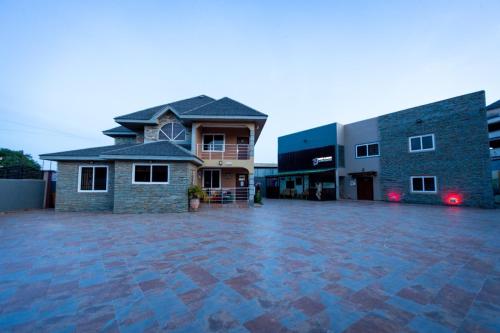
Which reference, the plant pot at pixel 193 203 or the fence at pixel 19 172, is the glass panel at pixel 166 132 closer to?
the plant pot at pixel 193 203

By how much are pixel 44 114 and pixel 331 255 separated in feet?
169

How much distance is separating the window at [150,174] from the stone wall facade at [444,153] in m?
17.2

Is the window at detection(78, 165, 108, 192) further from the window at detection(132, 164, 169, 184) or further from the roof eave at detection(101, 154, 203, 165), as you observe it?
the window at detection(132, 164, 169, 184)

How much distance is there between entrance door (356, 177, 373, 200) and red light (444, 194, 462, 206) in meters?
4.90

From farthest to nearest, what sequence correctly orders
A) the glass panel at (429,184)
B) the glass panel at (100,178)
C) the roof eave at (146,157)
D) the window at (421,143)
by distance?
the window at (421,143)
the glass panel at (429,184)
the glass panel at (100,178)
the roof eave at (146,157)

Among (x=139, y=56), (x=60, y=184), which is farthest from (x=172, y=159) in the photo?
(x=139, y=56)

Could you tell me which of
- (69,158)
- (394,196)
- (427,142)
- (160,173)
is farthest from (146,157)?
(427,142)

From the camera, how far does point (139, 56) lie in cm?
1575

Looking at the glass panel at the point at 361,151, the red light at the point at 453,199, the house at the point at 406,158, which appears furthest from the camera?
the glass panel at the point at 361,151

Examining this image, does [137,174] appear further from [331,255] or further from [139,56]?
[139,56]

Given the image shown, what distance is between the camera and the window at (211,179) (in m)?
15.0

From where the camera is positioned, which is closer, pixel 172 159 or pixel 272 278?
pixel 272 278

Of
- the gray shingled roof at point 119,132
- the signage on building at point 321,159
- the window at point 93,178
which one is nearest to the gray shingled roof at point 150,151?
the window at point 93,178

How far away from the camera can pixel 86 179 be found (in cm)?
1088
